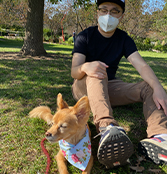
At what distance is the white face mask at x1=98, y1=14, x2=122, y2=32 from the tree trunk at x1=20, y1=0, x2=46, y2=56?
5391mm

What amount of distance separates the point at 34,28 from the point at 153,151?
6.97 m

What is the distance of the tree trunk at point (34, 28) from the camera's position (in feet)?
22.3

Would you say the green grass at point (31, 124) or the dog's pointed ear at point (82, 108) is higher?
the dog's pointed ear at point (82, 108)

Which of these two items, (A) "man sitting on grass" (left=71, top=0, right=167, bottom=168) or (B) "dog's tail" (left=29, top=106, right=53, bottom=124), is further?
(B) "dog's tail" (left=29, top=106, right=53, bottom=124)

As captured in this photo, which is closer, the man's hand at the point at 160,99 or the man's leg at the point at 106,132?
the man's leg at the point at 106,132

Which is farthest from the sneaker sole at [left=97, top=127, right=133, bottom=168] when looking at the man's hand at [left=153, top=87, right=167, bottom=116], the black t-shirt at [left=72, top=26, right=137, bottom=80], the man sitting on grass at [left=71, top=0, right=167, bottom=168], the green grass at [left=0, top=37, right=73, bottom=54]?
the green grass at [left=0, top=37, right=73, bottom=54]

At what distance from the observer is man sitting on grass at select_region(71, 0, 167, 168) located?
1527 millimetres

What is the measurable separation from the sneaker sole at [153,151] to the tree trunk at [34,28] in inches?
265

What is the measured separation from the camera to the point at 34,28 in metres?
7.00

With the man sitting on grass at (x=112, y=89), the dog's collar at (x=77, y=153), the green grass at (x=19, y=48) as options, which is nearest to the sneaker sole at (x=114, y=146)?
the man sitting on grass at (x=112, y=89)

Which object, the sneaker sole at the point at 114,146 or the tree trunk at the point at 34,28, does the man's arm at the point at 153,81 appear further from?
the tree trunk at the point at 34,28

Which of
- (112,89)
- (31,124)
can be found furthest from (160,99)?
(31,124)

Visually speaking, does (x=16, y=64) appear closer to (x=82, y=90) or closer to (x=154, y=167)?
(x=82, y=90)

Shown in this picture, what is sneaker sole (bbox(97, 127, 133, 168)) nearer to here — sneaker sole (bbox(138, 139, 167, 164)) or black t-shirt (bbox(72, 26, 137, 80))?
sneaker sole (bbox(138, 139, 167, 164))
